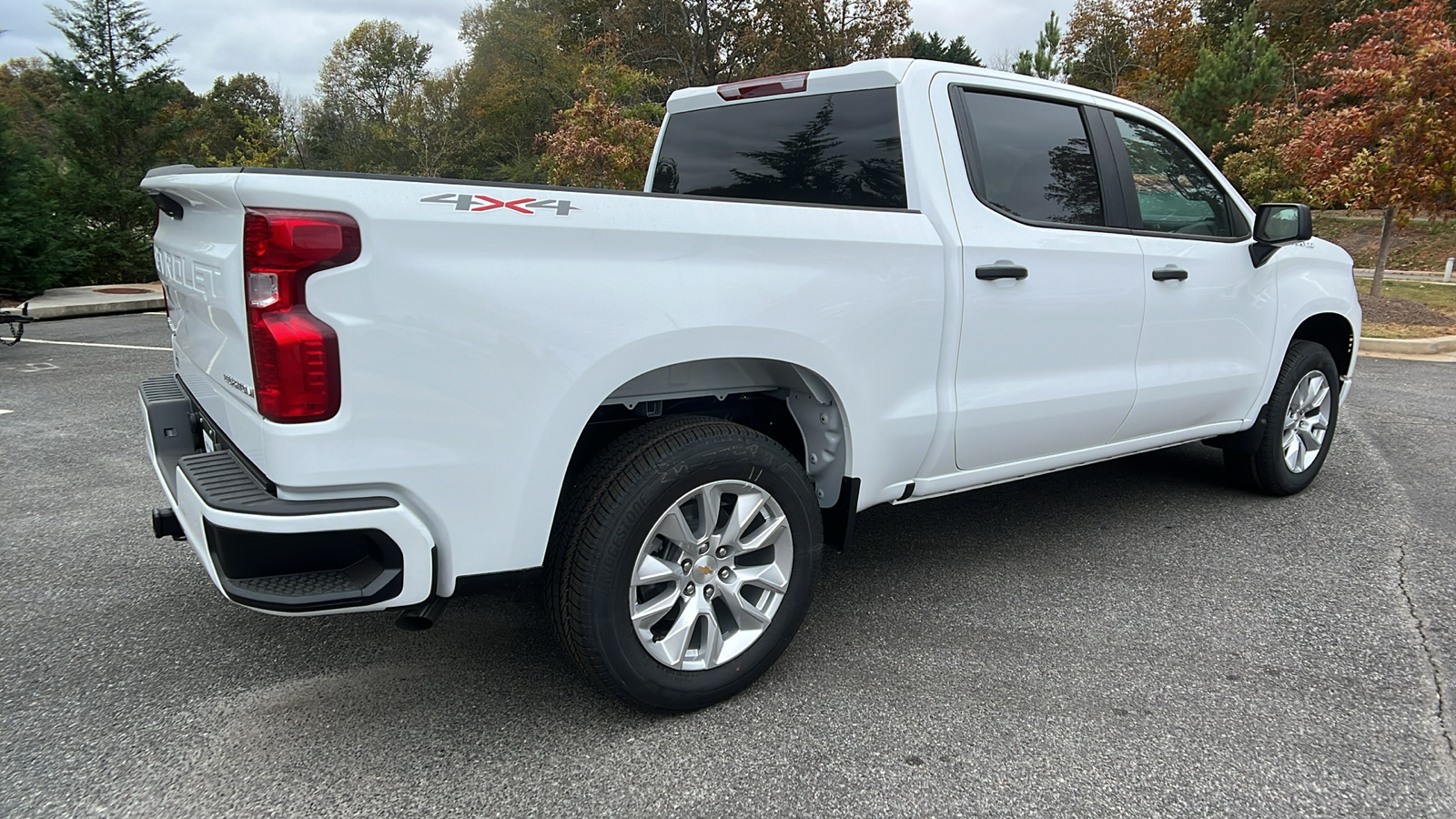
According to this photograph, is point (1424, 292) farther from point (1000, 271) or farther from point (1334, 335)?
point (1000, 271)

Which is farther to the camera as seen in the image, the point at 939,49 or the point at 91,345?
the point at 939,49

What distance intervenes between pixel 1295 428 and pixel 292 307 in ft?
15.7

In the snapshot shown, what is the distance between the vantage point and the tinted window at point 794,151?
3.18 m

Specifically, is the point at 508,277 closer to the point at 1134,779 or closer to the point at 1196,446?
the point at 1134,779

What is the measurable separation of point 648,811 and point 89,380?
7623mm

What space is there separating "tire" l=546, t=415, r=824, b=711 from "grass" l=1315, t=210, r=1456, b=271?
2451 cm

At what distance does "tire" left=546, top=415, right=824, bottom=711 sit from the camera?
7.82ft

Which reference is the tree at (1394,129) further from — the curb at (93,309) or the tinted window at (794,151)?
the curb at (93,309)

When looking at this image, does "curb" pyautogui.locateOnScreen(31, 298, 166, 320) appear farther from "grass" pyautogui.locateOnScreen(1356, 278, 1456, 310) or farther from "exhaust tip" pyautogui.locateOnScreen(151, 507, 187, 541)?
"grass" pyautogui.locateOnScreen(1356, 278, 1456, 310)

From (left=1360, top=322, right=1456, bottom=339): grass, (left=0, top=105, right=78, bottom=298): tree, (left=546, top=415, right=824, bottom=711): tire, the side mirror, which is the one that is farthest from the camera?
(left=0, top=105, right=78, bottom=298): tree

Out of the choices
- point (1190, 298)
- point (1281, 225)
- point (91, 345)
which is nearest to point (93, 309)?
point (91, 345)

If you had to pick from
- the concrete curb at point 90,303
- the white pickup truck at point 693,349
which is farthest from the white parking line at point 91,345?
the white pickup truck at point 693,349

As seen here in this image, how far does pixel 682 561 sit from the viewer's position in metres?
2.58

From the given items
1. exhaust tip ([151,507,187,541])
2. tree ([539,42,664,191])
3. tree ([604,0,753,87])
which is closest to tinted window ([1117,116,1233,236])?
exhaust tip ([151,507,187,541])
